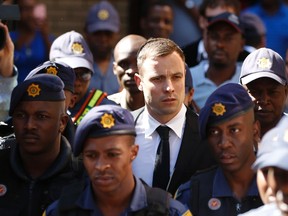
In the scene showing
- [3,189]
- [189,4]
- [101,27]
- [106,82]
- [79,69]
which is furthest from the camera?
[189,4]

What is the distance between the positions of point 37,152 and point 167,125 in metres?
0.85

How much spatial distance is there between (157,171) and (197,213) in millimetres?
558

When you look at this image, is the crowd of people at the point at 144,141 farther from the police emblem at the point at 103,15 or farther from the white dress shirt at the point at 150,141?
the police emblem at the point at 103,15

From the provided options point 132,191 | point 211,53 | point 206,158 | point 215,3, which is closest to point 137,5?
point 215,3

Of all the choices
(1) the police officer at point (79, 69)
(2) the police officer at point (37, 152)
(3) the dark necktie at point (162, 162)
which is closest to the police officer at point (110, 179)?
(2) the police officer at point (37, 152)

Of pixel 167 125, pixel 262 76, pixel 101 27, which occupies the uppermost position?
pixel 101 27

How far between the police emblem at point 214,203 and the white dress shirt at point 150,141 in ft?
1.70

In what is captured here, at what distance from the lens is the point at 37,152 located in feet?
21.5

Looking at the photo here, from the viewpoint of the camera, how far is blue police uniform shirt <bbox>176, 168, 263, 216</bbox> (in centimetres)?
611

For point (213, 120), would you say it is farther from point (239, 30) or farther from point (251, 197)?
point (239, 30)

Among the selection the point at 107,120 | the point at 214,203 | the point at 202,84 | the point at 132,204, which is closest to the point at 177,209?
the point at 132,204

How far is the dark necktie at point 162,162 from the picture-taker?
6.61 m

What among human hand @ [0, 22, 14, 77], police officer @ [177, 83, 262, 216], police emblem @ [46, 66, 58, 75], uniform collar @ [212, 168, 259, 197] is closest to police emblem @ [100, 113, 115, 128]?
police officer @ [177, 83, 262, 216]

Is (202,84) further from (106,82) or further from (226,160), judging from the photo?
(226,160)
